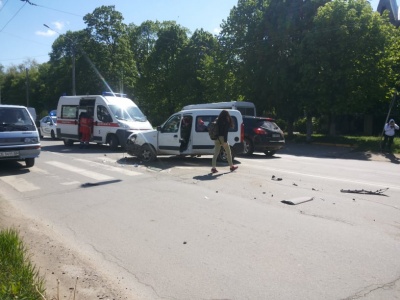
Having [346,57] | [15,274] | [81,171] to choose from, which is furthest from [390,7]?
[15,274]

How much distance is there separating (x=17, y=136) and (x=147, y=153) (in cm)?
409

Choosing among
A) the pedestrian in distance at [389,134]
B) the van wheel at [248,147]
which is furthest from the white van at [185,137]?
the pedestrian in distance at [389,134]

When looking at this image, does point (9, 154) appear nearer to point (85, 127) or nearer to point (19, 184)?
point (19, 184)

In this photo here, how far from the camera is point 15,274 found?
12.9 feet

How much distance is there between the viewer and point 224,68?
101 ft

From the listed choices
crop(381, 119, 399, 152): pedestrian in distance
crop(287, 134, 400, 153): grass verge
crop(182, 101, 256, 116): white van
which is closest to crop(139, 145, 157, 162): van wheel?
crop(381, 119, 399, 152): pedestrian in distance

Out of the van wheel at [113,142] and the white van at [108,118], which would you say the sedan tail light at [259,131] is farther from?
the van wheel at [113,142]

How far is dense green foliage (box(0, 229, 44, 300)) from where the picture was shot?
3.53m

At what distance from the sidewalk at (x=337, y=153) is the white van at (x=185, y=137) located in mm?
6480

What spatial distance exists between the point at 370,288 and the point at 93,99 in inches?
655

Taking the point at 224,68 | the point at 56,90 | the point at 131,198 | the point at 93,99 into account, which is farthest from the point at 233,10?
the point at 56,90

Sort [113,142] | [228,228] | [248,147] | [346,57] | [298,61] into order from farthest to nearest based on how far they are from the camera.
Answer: [298,61] → [346,57] → [113,142] → [248,147] → [228,228]

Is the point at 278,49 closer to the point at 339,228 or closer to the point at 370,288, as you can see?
the point at 339,228

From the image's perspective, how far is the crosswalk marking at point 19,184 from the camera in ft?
30.5
